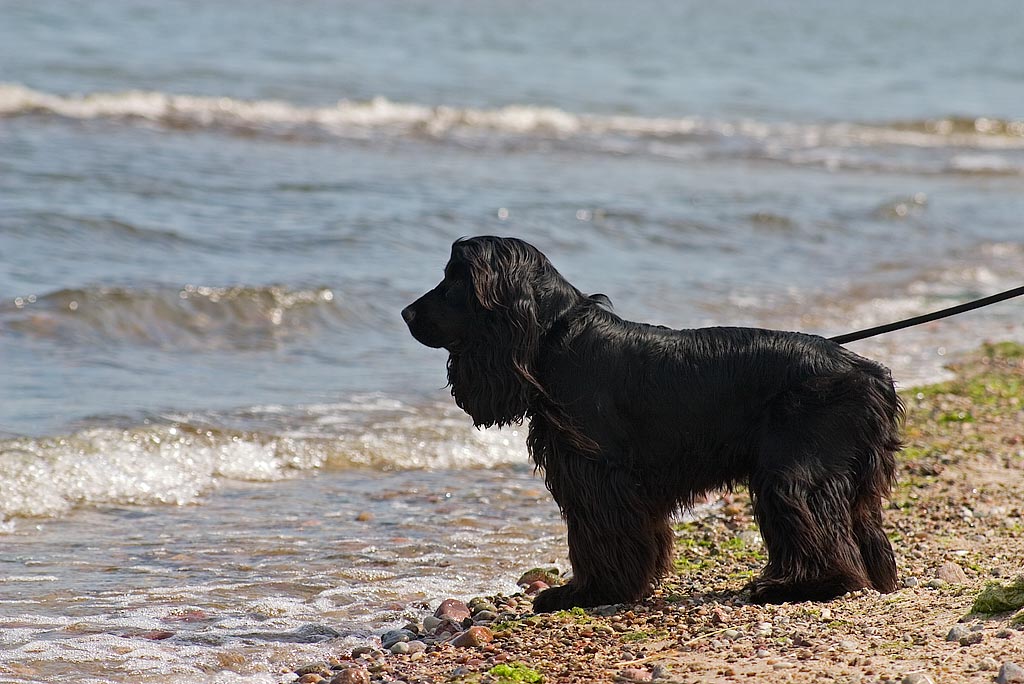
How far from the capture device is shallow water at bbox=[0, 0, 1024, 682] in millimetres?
5188

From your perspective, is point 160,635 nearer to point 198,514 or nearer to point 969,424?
point 198,514

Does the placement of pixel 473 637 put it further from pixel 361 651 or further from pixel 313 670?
pixel 313 670

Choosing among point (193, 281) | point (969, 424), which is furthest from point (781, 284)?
point (193, 281)

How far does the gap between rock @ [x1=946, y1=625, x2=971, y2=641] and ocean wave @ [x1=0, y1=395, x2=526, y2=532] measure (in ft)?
11.2

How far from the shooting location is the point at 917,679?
340cm

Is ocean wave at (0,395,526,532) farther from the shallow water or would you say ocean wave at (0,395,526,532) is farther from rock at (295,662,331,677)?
rock at (295,662,331,677)

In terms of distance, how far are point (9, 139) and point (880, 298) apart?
1078cm

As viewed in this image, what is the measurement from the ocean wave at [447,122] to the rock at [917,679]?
16.9m

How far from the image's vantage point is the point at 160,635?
14.5 feet

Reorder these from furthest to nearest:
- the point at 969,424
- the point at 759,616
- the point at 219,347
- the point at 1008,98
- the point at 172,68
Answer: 1. the point at 1008,98
2. the point at 172,68
3. the point at 219,347
4. the point at 969,424
5. the point at 759,616

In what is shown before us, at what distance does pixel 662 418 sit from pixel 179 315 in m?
5.53

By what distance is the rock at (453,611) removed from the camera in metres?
4.57

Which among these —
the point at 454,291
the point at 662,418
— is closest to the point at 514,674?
the point at 662,418

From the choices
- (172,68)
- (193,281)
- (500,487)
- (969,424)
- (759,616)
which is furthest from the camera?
(172,68)
